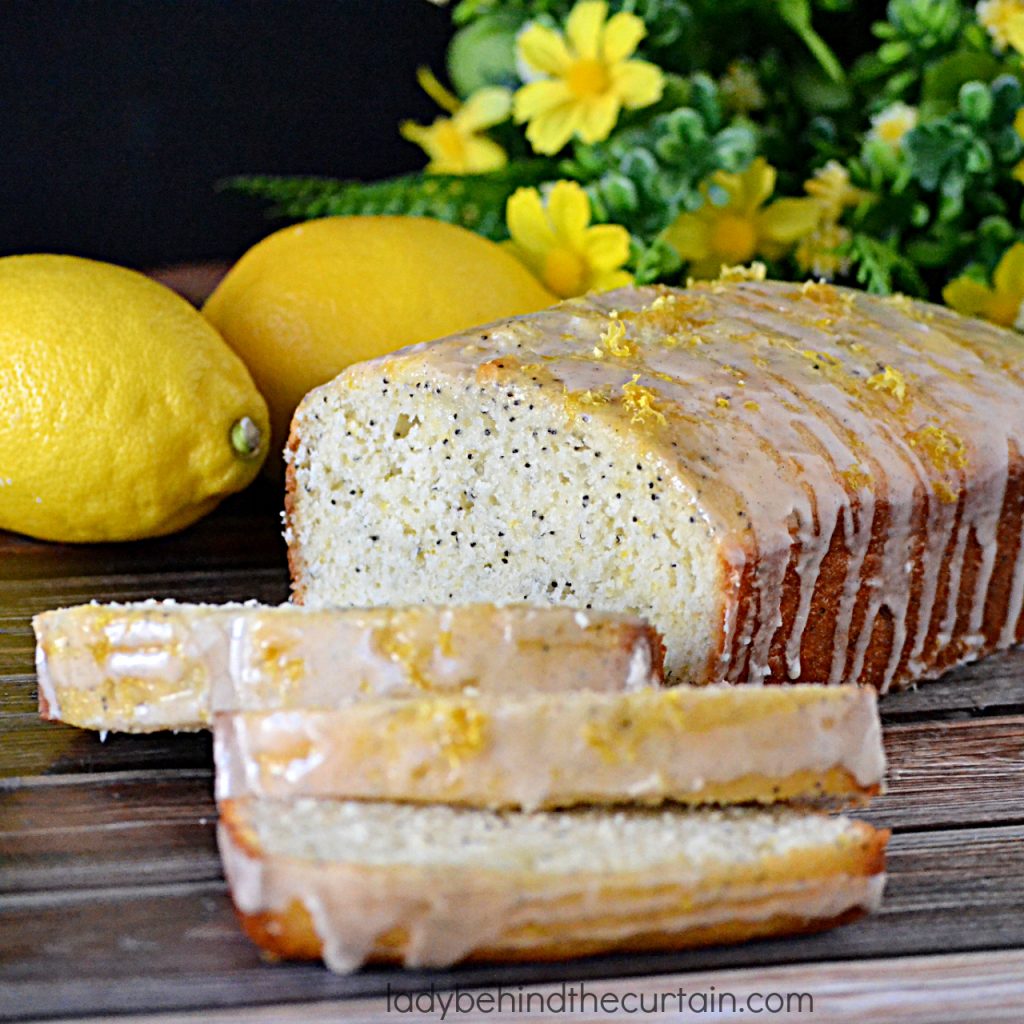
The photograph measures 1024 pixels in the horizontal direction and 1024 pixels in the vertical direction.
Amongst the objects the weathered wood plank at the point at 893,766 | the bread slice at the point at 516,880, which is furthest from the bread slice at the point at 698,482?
the bread slice at the point at 516,880

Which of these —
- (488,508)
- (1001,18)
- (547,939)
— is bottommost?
(547,939)

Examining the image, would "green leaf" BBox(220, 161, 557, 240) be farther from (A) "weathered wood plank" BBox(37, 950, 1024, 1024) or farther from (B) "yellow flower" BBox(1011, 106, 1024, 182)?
(A) "weathered wood plank" BBox(37, 950, 1024, 1024)

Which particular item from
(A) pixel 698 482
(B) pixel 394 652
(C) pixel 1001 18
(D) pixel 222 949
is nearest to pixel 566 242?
(C) pixel 1001 18

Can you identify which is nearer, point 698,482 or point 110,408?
point 698,482

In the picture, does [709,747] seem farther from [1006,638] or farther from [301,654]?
[1006,638]

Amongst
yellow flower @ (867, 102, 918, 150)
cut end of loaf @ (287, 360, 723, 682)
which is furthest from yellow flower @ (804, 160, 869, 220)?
cut end of loaf @ (287, 360, 723, 682)

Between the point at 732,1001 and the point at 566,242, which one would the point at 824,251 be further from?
the point at 732,1001
